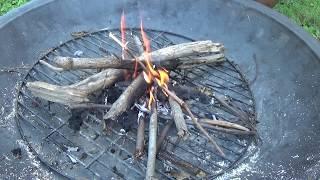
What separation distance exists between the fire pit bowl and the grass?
1076mm

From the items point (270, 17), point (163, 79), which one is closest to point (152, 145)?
point (163, 79)

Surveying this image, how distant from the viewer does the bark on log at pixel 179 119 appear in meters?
2.17

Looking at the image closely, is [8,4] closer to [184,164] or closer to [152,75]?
[152,75]

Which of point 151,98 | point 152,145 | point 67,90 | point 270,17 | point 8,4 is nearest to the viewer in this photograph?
point 152,145

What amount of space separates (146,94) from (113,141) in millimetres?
323

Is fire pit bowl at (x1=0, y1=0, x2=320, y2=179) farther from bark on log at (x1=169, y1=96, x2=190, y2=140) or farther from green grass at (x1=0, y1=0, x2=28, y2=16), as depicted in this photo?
green grass at (x1=0, y1=0, x2=28, y2=16)

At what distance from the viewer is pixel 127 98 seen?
7.65 ft

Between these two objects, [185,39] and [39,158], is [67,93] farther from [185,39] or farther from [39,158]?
[185,39]

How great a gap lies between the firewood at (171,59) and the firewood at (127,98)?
0.10m

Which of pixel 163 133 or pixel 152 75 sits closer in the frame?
pixel 163 133

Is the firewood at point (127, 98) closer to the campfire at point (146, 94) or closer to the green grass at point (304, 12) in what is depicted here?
the campfire at point (146, 94)

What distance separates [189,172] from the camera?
7.25ft

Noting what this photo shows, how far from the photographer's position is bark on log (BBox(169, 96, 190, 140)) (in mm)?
2172

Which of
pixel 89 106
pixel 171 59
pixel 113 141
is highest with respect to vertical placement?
pixel 171 59
